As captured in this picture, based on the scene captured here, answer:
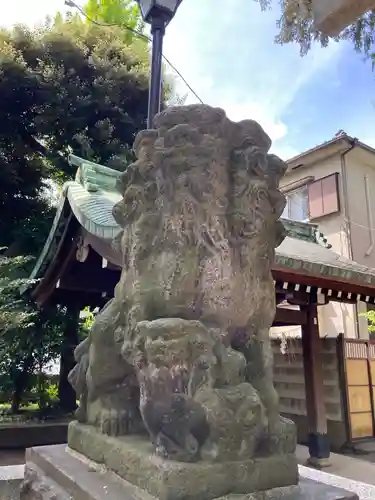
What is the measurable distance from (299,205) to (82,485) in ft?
38.6

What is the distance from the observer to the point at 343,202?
36.5ft

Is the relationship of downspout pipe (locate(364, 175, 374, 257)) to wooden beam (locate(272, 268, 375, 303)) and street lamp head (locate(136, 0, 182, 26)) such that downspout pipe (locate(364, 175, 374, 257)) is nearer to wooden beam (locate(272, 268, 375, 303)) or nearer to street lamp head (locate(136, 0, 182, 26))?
wooden beam (locate(272, 268, 375, 303))

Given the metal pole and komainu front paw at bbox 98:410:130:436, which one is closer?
komainu front paw at bbox 98:410:130:436

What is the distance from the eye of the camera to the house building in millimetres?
10906

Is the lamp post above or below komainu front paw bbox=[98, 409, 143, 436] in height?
above

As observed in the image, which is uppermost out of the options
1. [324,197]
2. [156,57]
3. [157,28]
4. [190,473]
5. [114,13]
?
[114,13]

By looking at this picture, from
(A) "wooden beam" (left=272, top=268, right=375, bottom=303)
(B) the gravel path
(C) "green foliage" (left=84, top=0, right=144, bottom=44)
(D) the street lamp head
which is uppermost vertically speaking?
(C) "green foliage" (left=84, top=0, right=144, bottom=44)

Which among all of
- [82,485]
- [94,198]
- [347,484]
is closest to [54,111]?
[94,198]

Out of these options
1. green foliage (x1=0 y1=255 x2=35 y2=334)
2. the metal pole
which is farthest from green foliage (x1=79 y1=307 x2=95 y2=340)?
the metal pole

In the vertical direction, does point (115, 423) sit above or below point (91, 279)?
below

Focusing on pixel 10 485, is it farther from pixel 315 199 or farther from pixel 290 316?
pixel 315 199

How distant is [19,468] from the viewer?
2.69 metres

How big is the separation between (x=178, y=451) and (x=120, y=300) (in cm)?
76

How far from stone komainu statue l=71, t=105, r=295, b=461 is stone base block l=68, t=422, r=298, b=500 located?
0.16ft
